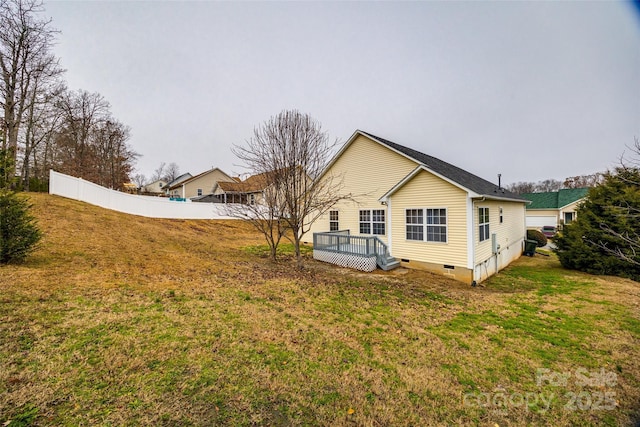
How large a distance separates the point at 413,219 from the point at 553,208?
103 feet

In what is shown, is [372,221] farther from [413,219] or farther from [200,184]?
[200,184]

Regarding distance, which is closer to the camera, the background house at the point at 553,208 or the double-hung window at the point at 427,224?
the double-hung window at the point at 427,224

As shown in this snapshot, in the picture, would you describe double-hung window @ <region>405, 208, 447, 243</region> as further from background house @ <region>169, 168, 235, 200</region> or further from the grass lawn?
background house @ <region>169, 168, 235, 200</region>

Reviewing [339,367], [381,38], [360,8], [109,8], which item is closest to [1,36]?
[109,8]

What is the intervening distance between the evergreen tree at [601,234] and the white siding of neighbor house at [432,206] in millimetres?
6781

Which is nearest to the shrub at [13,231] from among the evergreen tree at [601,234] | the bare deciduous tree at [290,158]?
the bare deciduous tree at [290,158]

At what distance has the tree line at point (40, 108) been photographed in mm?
16719

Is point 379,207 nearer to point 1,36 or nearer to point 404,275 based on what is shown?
point 404,275

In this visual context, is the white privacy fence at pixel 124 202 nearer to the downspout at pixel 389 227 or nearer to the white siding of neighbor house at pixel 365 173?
the white siding of neighbor house at pixel 365 173

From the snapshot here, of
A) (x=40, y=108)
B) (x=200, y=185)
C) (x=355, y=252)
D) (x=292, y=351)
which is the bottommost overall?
(x=292, y=351)

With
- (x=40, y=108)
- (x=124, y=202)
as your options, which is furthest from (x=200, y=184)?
(x=124, y=202)

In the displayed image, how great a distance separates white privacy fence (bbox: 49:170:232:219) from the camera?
15.8 m

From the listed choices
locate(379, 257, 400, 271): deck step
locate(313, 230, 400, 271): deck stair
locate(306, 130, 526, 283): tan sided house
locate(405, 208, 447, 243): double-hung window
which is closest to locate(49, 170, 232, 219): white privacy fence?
locate(313, 230, 400, 271): deck stair

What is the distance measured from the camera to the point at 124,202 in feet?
60.8
